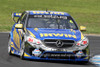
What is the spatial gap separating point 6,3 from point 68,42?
40834mm

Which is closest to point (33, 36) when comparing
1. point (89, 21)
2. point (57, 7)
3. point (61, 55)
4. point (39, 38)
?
point (39, 38)

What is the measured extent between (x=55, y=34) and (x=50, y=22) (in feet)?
3.77

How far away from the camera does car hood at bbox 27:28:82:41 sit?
34.6ft

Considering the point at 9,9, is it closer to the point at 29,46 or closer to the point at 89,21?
the point at 89,21

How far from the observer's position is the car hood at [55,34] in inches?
416

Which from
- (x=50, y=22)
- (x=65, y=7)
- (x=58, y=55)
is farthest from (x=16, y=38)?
(x=65, y=7)

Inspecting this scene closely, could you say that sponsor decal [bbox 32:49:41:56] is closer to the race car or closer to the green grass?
the race car

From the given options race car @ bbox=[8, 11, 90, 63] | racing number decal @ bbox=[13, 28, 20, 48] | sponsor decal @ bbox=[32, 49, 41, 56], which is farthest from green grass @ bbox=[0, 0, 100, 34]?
sponsor decal @ bbox=[32, 49, 41, 56]

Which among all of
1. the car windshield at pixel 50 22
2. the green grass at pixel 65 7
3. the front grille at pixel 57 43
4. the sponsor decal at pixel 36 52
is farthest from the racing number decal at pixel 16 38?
the green grass at pixel 65 7

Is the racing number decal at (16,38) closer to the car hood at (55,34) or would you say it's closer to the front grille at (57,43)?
the car hood at (55,34)

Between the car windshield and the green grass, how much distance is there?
26.9m

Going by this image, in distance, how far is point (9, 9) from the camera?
47.4m

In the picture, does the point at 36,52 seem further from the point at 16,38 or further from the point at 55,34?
the point at 16,38

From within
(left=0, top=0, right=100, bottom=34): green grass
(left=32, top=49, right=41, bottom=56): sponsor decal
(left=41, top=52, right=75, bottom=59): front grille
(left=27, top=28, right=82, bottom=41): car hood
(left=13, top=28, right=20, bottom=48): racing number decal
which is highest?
(left=27, top=28, right=82, bottom=41): car hood
